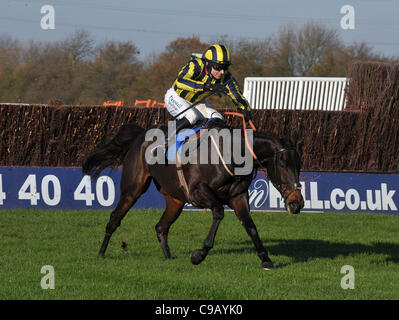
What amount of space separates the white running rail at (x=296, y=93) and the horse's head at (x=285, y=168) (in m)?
14.7

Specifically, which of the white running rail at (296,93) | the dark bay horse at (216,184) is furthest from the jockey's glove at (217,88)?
the white running rail at (296,93)

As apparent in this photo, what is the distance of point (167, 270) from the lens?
8.69 meters

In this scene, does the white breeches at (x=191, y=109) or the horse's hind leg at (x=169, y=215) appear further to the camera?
the horse's hind leg at (x=169, y=215)

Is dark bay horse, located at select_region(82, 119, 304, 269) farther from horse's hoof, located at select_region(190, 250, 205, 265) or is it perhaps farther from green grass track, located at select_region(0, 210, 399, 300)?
green grass track, located at select_region(0, 210, 399, 300)

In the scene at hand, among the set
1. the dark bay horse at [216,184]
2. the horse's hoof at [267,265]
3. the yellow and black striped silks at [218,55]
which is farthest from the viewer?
the yellow and black striped silks at [218,55]

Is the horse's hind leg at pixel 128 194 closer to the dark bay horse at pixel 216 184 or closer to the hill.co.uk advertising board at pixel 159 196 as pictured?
the dark bay horse at pixel 216 184

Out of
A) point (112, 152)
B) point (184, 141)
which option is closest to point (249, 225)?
point (184, 141)

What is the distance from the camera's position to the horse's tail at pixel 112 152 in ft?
35.6

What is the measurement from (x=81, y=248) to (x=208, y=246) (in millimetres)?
3002

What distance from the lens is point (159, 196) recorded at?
15367 millimetres

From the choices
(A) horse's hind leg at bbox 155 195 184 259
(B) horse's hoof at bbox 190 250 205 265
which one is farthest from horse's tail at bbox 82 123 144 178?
(B) horse's hoof at bbox 190 250 205 265

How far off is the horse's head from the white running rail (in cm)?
1468

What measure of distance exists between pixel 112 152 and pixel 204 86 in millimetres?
2506

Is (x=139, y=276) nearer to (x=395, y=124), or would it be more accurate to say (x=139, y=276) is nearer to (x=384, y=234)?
(x=384, y=234)
